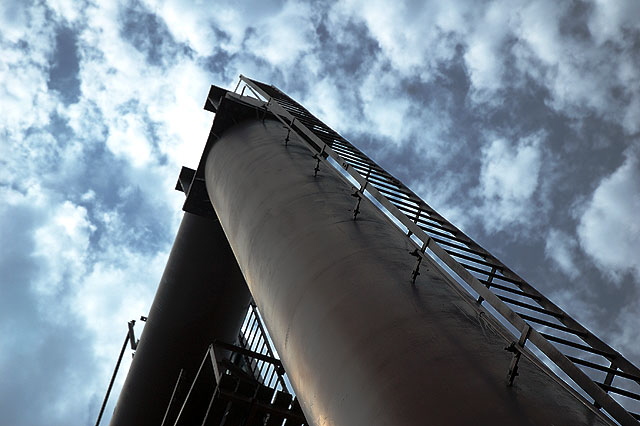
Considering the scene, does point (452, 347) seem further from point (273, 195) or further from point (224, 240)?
point (224, 240)

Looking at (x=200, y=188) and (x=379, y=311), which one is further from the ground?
(x=200, y=188)

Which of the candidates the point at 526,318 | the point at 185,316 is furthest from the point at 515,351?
the point at 185,316

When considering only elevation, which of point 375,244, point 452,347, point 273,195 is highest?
point 273,195

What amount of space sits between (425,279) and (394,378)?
1455 mm

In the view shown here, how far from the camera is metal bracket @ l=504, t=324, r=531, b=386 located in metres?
4.18

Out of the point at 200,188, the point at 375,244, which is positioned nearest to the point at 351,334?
the point at 375,244

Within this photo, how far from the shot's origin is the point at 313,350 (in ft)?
18.0

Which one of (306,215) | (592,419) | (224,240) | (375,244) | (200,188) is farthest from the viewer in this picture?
(224,240)

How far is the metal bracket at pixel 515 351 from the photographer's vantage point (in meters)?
4.18

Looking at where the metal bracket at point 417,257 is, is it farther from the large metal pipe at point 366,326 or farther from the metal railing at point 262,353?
the metal railing at point 262,353

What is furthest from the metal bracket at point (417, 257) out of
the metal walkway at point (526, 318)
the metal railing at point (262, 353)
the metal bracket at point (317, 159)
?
the metal railing at point (262, 353)

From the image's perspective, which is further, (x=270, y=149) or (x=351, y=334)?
(x=270, y=149)

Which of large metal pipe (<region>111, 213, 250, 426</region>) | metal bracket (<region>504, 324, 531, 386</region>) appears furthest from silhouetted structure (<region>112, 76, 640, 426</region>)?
large metal pipe (<region>111, 213, 250, 426</region>)

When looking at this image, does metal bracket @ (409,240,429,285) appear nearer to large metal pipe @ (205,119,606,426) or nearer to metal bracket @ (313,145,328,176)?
large metal pipe @ (205,119,606,426)
